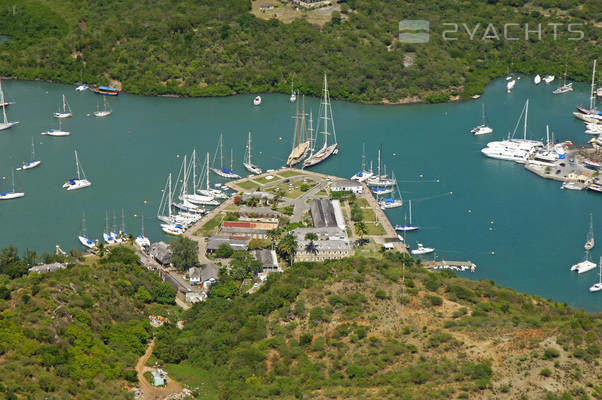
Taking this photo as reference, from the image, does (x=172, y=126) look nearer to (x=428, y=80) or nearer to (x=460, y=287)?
(x=428, y=80)

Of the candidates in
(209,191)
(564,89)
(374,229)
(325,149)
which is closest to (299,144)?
(325,149)

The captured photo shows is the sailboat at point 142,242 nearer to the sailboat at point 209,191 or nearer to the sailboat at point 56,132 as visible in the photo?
the sailboat at point 209,191

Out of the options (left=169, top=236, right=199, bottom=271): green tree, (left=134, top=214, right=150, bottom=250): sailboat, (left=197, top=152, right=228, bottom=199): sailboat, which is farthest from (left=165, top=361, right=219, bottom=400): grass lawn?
(left=197, top=152, right=228, bottom=199): sailboat

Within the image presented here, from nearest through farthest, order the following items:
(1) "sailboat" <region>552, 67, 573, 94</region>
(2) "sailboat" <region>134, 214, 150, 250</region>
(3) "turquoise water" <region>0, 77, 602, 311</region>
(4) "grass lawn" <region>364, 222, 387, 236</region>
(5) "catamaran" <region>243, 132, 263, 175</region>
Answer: (2) "sailboat" <region>134, 214, 150, 250</region> → (3) "turquoise water" <region>0, 77, 602, 311</region> → (4) "grass lawn" <region>364, 222, 387, 236</region> → (5) "catamaran" <region>243, 132, 263, 175</region> → (1) "sailboat" <region>552, 67, 573, 94</region>

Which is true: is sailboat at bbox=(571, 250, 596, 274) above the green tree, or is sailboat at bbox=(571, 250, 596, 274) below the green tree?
below

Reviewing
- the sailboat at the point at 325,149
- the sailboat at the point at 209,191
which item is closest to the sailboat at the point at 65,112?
the sailboat at the point at 209,191

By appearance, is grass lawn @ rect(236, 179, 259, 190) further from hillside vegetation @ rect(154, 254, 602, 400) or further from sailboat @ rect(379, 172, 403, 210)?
hillside vegetation @ rect(154, 254, 602, 400)

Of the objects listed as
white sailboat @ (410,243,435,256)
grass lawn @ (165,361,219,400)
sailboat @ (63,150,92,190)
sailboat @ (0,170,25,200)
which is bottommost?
grass lawn @ (165,361,219,400)
